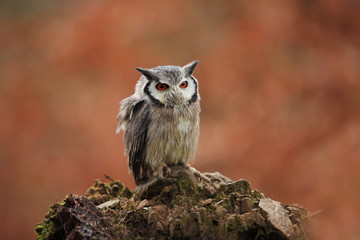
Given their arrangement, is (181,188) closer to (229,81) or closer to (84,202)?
(84,202)

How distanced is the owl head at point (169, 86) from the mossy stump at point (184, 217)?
625 millimetres

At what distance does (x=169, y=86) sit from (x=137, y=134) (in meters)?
0.45

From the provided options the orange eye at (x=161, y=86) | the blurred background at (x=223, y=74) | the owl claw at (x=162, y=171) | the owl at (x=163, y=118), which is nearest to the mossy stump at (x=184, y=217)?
the owl claw at (x=162, y=171)

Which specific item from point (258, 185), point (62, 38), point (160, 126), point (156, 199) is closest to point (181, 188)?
point (156, 199)

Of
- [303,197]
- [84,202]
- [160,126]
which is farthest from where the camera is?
[303,197]

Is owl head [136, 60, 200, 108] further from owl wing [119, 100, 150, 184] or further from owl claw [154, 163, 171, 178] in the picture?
owl claw [154, 163, 171, 178]

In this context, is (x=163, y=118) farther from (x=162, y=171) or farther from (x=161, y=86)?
(x=162, y=171)

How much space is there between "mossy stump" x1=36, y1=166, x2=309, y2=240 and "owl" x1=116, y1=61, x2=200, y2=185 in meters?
0.45

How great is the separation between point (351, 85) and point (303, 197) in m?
2.63

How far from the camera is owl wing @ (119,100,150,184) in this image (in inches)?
133

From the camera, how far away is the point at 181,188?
2967mm

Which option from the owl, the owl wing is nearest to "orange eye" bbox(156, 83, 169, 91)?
the owl

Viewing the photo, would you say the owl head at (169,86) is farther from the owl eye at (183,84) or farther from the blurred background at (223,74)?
the blurred background at (223,74)

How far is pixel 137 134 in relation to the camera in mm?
3422
